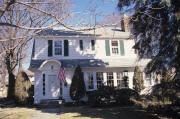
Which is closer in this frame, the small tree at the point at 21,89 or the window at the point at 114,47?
the small tree at the point at 21,89

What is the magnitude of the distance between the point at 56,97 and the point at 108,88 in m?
5.11

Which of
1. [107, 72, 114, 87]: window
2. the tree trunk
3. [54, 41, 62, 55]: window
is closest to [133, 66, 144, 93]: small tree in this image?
[107, 72, 114, 87]: window

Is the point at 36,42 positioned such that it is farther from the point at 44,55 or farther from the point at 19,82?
the point at 19,82

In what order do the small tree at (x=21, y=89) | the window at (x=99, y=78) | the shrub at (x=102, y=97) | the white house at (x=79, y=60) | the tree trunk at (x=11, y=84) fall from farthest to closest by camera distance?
→ the tree trunk at (x=11, y=84) → the window at (x=99, y=78) → the white house at (x=79, y=60) → the small tree at (x=21, y=89) → the shrub at (x=102, y=97)

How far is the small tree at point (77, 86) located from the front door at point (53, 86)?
1592 millimetres

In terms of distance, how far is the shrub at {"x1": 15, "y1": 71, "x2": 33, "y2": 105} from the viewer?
1027 inches

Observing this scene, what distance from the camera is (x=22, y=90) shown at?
1029 inches

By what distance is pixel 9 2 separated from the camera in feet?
33.1

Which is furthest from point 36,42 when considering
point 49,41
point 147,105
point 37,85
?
point 147,105

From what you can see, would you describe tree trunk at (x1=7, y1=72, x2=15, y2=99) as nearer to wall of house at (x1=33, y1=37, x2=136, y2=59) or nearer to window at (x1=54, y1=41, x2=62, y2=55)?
wall of house at (x1=33, y1=37, x2=136, y2=59)

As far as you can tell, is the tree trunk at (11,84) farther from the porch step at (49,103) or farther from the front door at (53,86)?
the porch step at (49,103)

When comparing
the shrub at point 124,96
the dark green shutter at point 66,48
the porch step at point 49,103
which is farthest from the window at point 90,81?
the shrub at point 124,96

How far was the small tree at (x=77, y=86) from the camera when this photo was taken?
26594 millimetres

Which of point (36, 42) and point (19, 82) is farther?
point (36, 42)
